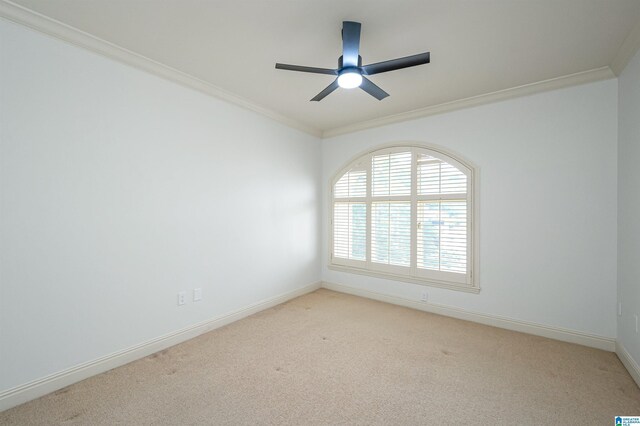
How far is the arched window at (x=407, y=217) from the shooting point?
11.6ft

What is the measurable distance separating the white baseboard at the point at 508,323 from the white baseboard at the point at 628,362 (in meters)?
0.13

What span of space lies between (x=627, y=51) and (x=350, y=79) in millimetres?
2293

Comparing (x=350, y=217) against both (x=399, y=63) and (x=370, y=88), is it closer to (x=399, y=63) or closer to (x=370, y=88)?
(x=370, y=88)

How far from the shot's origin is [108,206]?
238 cm

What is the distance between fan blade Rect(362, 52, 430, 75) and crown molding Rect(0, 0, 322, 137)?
184 centimetres

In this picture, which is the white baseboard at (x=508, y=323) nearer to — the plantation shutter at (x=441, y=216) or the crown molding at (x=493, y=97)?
the plantation shutter at (x=441, y=216)

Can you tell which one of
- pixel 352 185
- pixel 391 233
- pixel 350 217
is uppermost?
A: pixel 352 185

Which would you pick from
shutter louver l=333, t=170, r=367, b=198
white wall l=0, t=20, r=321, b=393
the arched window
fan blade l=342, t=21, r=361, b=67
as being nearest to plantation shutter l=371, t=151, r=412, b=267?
the arched window

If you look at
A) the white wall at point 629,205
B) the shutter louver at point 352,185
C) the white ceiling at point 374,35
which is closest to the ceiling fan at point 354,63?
the white ceiling at point 374,35

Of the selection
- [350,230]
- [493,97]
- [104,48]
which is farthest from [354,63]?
[350,230]

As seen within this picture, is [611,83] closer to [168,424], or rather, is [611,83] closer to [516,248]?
[516,248]

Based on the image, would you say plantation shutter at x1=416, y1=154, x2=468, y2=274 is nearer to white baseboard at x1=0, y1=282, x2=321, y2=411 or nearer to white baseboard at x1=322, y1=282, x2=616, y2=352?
white baseboard at x1=322, y1=282, x2=616, y2=352

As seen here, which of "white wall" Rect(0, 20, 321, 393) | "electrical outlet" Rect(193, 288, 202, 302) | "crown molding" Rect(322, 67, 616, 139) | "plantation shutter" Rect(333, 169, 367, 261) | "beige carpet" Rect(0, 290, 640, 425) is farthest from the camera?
"plantation shutter" Rect(333, 169, 367, 261)

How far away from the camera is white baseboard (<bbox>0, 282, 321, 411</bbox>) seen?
1.94 meters
